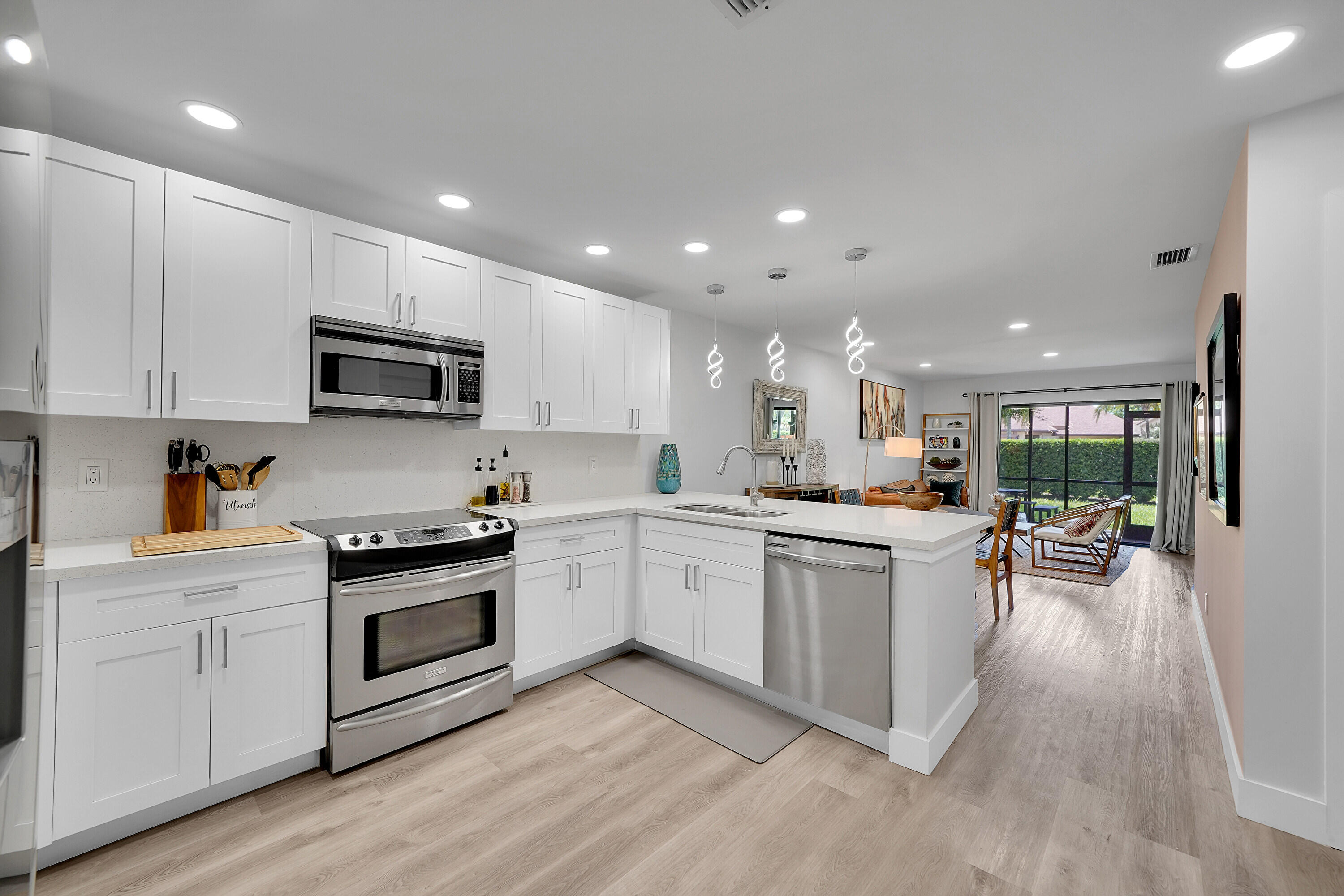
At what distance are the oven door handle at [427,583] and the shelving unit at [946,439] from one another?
847 cm

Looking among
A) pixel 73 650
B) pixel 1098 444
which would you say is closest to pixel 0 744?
pixel 73 650

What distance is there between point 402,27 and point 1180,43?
2211mm

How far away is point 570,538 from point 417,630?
893 millimetres

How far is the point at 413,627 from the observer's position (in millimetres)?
2402

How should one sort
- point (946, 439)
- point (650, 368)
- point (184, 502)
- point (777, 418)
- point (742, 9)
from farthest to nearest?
point (946, 439) → point (777, 418) → point (650, 368) → point (184, 502) → point (742, 9)

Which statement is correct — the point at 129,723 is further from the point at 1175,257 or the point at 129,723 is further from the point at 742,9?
the point at 1175,257

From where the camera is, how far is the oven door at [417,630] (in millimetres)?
2211

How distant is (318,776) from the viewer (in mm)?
2205

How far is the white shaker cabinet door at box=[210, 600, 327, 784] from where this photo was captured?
195cm

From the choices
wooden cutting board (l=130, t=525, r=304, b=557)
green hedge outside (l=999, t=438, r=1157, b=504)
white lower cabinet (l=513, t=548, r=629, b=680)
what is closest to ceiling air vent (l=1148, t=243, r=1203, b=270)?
white lower cabinet (l=513, t=548, r=629, b=680)

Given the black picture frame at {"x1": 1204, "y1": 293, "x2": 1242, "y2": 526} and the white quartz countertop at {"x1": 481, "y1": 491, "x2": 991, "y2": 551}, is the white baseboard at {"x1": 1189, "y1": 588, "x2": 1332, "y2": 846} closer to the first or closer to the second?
the black picture frame at {"x1": 1204, "y1": 293, "x2": 1242, "y2": 526}

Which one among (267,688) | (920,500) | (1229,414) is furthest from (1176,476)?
(267,688)

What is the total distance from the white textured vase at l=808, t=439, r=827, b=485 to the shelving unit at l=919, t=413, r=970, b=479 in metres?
3.67

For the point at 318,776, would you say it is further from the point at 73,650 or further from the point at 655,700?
the point at 655,700
